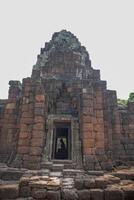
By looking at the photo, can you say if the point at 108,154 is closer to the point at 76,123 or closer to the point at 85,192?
the point at 76,123

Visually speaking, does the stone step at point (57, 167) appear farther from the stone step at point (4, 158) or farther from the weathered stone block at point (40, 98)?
the weathered stone block at point (40, 98)

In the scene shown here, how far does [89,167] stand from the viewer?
10.2m

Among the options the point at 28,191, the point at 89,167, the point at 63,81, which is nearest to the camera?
the point at 28,191

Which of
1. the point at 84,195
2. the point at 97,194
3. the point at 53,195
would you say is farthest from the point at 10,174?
the point at 97,194

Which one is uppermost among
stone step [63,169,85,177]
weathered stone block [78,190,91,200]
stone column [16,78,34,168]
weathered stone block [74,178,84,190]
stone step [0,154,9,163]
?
stone column [16,78,34,168]

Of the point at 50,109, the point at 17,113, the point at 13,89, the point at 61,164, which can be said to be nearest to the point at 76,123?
the point at 50,109

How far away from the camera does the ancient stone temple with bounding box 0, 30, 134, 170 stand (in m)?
10.7

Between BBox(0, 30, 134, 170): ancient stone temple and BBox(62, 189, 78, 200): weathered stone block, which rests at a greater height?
BBox(0, 30, 134, 170): ancient stone temple

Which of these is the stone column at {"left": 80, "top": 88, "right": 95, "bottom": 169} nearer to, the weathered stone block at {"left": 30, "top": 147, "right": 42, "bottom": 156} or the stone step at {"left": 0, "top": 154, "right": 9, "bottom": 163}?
the weathered stone block at {"left": 30, "top": 147, "right": 42, "bottom": 156}

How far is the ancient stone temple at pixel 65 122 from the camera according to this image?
1066 centimetres

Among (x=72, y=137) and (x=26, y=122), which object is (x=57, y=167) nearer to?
(x=72, y=137)

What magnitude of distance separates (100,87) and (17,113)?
196 inches

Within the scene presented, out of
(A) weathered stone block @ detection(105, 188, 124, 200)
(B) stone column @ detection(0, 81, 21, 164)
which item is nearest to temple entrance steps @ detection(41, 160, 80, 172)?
(B) stone column @ detection(0, 81, 21, 164)

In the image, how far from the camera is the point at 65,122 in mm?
12102
